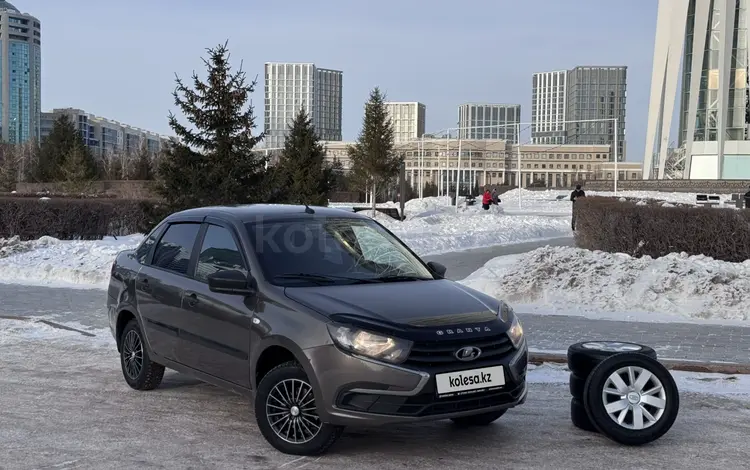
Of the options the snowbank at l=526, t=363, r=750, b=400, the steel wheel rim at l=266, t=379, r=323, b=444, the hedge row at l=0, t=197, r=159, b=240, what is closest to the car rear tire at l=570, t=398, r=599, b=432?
the snowbank at l=526, t=363, r=750, b=400

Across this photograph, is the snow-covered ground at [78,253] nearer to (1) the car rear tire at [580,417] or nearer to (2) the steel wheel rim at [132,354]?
(2) the steel wheel rim at [132,354]

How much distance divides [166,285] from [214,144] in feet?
47.2

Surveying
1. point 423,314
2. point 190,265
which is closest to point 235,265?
point 190,265

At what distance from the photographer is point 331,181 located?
3725 centimetres

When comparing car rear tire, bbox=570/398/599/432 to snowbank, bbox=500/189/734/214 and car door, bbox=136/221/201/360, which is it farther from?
snowbank, bbox=500/189/734/214

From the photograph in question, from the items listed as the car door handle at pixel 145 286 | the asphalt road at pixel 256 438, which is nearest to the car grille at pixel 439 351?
the asphalt road at pixel 256 438

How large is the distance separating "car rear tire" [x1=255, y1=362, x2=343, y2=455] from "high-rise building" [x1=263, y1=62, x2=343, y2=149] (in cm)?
14116

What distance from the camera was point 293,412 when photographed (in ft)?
18.0

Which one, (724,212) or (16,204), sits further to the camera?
(16,204)

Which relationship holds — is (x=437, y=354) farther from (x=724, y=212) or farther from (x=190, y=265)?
(x=724, y=212)

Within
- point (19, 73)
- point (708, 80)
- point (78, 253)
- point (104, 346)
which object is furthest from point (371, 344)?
point (19, 73)

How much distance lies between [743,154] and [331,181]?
1723 inches

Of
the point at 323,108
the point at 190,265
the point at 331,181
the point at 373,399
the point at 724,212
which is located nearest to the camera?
the point at 373,399

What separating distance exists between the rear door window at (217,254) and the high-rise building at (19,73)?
162686 mm
